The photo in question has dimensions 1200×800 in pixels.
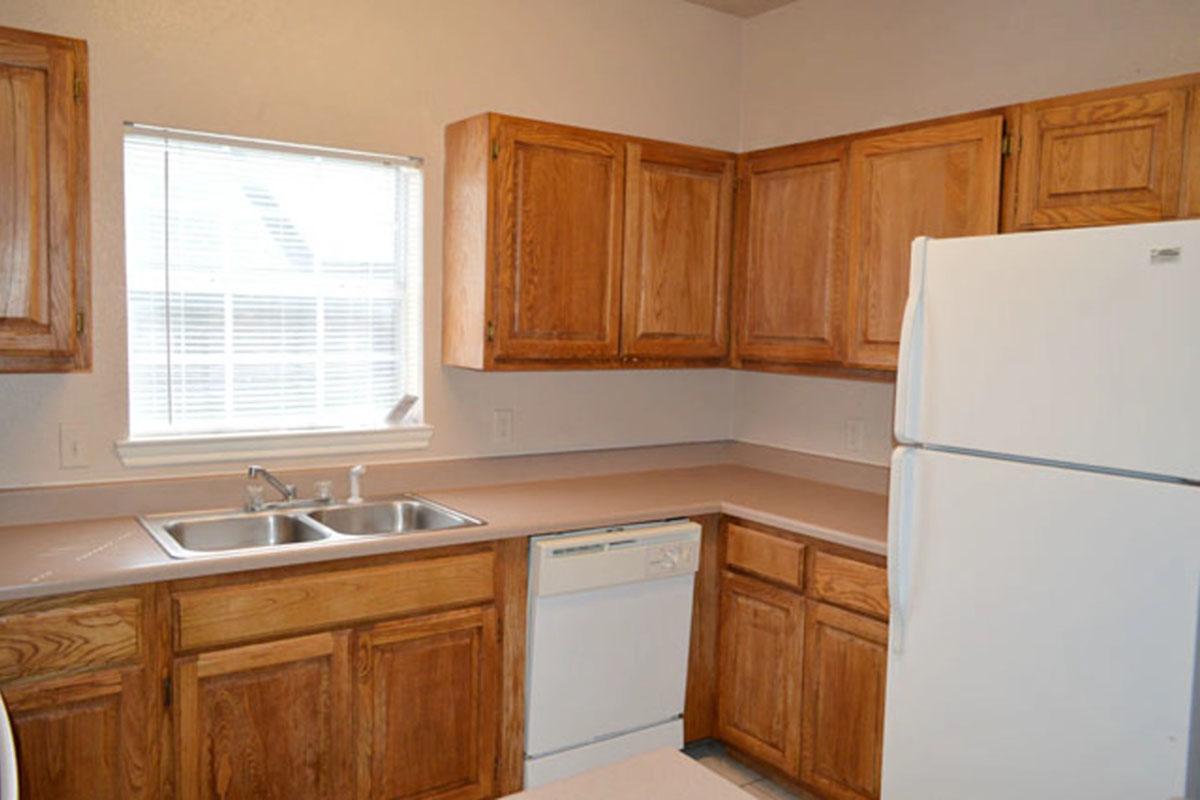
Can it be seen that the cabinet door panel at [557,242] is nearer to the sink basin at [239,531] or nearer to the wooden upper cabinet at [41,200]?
the sink basin at [239,531]

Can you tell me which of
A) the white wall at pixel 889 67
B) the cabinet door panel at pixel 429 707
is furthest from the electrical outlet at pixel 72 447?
the white wall at pixel 889 67

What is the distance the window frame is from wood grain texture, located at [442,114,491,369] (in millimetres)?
84

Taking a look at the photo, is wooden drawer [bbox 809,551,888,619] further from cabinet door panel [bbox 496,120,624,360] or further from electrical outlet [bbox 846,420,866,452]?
cabinet door panel [bbox 496,120,624,360]

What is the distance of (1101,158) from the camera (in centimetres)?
237

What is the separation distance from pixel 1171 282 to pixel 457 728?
81.3 inches

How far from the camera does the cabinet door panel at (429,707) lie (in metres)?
2.51

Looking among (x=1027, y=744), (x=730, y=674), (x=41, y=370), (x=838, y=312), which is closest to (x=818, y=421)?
(x=838, y=312)

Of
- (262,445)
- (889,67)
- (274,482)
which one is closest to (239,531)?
(274,482)

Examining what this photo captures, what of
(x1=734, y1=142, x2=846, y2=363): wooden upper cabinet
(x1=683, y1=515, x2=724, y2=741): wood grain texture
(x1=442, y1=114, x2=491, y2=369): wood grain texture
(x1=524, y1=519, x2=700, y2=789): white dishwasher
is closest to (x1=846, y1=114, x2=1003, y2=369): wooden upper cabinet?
(x1=734, y1=142, x2=846, y2=363): wooden upper cabinet

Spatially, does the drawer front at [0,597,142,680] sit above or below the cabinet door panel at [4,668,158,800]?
above

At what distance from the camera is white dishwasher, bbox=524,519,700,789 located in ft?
9.10

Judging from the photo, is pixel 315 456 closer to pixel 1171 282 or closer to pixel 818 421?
pixel 818 421

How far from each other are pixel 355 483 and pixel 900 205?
188 centimetres

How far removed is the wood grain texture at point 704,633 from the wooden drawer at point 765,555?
0.19 ft
